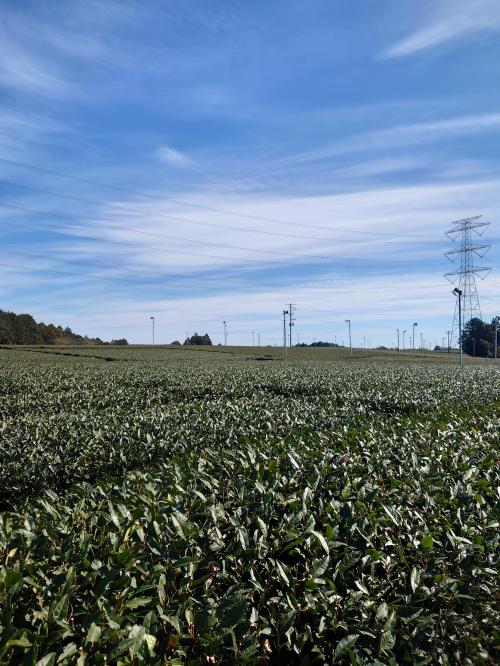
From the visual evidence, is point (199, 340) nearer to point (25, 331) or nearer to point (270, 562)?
point (25, 331)

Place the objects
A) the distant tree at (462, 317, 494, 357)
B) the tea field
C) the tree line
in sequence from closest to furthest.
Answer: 1. the tea field
2. the tree line
3. the distant tree at (462, 317, 494, 357)

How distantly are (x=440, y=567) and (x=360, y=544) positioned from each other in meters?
0.67

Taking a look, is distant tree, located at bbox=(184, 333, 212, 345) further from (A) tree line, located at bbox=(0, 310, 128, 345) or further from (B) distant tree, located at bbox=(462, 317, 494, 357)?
(B) distant tree, located at bbox=(462, 317, 494, 357)

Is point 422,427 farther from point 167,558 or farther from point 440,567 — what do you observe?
point 167,558

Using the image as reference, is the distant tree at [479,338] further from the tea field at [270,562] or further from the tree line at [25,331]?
the tea field at [270,562]

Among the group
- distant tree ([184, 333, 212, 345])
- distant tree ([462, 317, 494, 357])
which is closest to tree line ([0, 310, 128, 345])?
distant tree ([184, 333, 212, 345])

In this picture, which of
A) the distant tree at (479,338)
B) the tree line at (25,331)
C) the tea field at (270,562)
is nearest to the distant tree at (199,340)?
the tree line at (25,331)

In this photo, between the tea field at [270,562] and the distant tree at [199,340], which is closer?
the tea field at [270,562]

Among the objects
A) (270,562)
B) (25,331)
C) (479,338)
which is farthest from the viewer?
(479,338)

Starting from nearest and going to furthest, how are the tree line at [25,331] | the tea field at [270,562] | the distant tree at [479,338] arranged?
the tea field at [270,562], the tree line at [25,331], the distant tree at [479,338]

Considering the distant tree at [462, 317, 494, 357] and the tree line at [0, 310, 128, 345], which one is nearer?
the tree line at [0, 310, 128, 345]

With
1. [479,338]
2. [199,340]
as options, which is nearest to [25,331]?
[199,340]

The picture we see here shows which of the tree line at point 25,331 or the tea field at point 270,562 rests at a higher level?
the tree line at point 25,331

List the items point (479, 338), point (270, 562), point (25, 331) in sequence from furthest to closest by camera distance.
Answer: point (479, 338)
point (25, 331)
point (270, 562)
